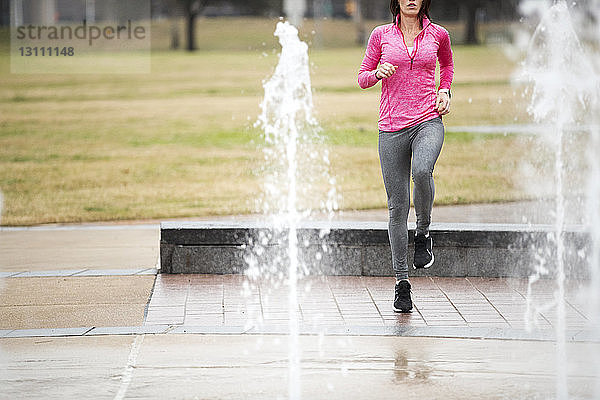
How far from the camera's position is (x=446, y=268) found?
7.85m

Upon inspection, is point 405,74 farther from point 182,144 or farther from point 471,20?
point 471,20

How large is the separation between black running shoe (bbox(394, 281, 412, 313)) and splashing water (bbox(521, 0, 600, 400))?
0.73 m

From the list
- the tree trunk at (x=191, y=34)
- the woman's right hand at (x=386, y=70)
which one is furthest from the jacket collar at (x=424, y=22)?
the tree trunk at (x=191, y=34)

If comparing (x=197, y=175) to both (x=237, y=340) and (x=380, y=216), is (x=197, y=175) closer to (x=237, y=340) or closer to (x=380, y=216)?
(x=380, y=216)

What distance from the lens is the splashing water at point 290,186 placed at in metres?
7.90

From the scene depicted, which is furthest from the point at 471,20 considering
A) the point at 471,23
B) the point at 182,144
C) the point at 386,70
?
the point at 386,70

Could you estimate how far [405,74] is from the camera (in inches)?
250

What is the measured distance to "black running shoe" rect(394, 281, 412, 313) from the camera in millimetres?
6680

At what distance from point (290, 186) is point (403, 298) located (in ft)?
13.2

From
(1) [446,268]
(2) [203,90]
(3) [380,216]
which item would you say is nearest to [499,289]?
(1) [446,268]

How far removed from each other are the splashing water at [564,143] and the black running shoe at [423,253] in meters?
0.71

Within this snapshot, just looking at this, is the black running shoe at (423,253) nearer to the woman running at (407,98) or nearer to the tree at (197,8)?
the woman running at (407,98)

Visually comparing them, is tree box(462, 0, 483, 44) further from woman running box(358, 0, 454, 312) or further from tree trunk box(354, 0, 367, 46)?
woman running box(358, 0, 454, 312)

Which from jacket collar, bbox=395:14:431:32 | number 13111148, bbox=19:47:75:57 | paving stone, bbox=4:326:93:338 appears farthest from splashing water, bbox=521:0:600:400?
number 13111148, bbox=19:47:75:57
